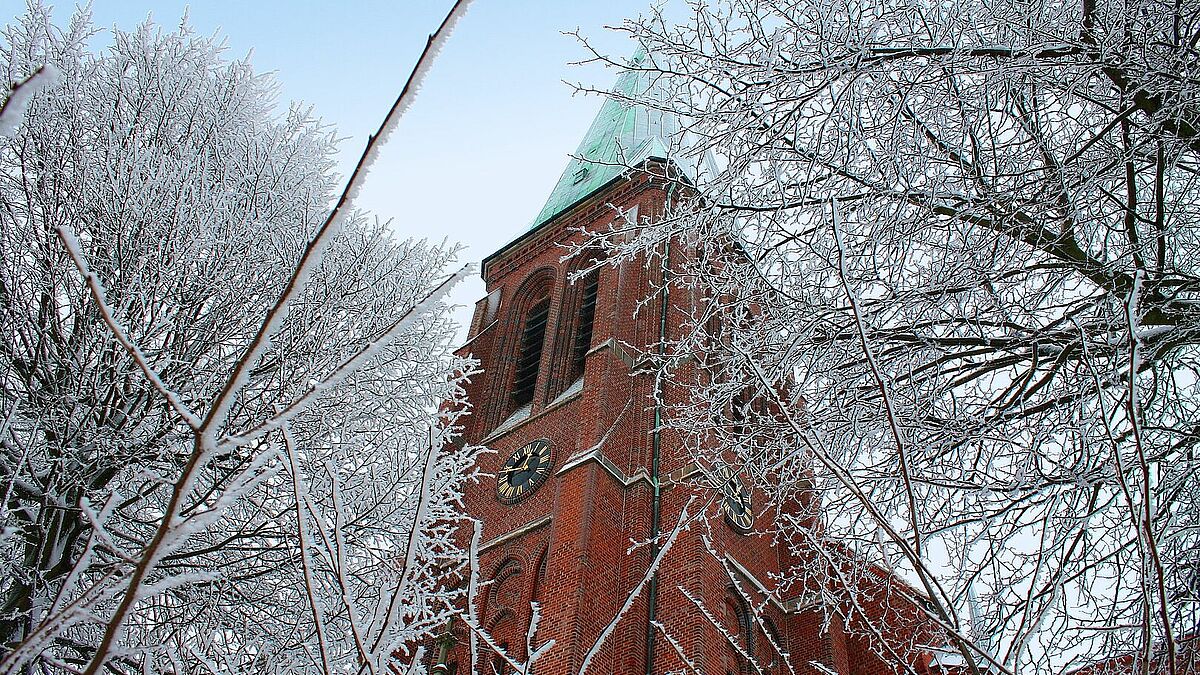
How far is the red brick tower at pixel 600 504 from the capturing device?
38.0 ft

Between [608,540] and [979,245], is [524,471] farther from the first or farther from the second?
[979,245]

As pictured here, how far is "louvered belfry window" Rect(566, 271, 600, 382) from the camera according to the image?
17859 mm

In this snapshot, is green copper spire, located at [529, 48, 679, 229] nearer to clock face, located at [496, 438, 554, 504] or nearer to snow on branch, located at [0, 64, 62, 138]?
clock face, located at [496, 438, 554, 504]

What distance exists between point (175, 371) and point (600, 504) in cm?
870

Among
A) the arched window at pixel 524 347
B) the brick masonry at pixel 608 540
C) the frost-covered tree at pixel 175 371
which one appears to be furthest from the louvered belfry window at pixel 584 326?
the frost-covered tree at pixel 175 371

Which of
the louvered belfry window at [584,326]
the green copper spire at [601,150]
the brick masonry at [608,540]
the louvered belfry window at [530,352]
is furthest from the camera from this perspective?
the green copper spire at [601,150]

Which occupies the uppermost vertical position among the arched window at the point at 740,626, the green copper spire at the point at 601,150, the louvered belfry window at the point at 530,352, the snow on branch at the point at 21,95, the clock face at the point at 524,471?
the green copper spire at the point at 601,150

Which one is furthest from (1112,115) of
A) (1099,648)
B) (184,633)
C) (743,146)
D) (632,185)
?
(632,185)

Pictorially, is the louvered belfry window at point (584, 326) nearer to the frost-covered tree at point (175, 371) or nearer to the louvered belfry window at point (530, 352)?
the louvered belfry window at point (530, 352)

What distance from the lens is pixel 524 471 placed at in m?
15.6

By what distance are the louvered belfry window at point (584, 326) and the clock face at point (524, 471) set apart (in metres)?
2.07

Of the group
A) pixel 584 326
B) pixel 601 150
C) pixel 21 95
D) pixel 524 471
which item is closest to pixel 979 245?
pixel 21 95

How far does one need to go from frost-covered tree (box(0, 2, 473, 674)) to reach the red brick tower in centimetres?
272

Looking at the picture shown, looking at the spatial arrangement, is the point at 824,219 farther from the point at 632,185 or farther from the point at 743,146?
the point at 632,185
